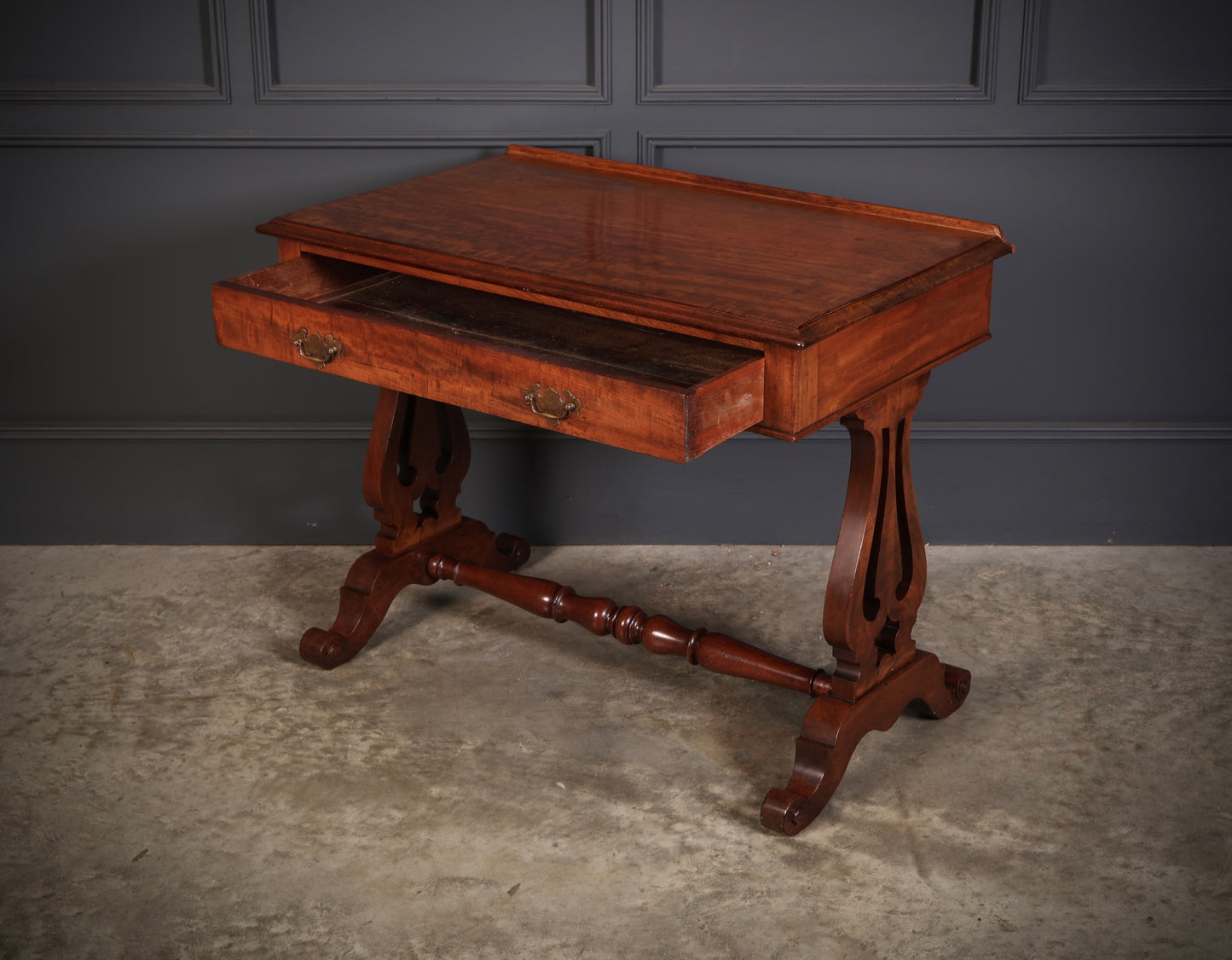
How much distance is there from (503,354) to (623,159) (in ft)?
4.53

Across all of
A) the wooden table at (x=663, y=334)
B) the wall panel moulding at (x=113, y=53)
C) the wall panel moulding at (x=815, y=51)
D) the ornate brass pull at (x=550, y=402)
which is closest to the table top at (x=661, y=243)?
the wooden table at (x=663, y=334)

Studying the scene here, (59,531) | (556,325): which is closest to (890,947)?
(556,325)

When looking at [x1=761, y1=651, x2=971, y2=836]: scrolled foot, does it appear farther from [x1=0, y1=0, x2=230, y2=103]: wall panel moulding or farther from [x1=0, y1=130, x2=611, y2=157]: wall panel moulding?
[x1=0, y1=0, x2=230, y2=103]: wall panel moulding

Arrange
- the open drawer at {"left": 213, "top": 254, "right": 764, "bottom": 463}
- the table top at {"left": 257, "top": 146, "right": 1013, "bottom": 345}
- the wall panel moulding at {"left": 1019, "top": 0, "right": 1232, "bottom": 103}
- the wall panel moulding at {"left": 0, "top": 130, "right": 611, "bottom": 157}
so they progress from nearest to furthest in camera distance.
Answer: the open drawer at {"left": 213, "top": 254, "right": 764, "bottom": 463} → the table top at {"left": 257, "top": 146, "right": 1013, "bottom": 345} → the wall panel moulding at {"left": 1019, "top": 0, "right": 1232, "bottom": 103} → the wall panel moulding at {"left": 0, "top": 130, "right": 611, "bottom": 157}

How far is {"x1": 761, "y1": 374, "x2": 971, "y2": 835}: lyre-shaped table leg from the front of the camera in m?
2.64

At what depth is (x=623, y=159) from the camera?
3.57 metres

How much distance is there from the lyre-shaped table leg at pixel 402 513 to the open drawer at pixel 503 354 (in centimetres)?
43

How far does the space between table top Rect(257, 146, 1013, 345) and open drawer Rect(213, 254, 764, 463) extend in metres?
0.10

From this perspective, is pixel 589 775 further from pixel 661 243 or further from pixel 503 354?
pixel 661 243

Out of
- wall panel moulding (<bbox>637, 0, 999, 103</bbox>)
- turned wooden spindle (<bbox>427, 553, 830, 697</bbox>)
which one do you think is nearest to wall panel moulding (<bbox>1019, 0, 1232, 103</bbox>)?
wall panel moulding (<bbox>637, 0, 999, 103</bbox>)

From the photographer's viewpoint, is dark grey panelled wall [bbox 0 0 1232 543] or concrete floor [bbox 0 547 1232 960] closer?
concrete floor [bbox 0 547 1232 960]

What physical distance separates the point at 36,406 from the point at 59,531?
35 cm

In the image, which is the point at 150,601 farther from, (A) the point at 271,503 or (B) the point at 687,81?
(B) the point at 687,81

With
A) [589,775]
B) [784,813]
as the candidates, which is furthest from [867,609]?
[589,775]
